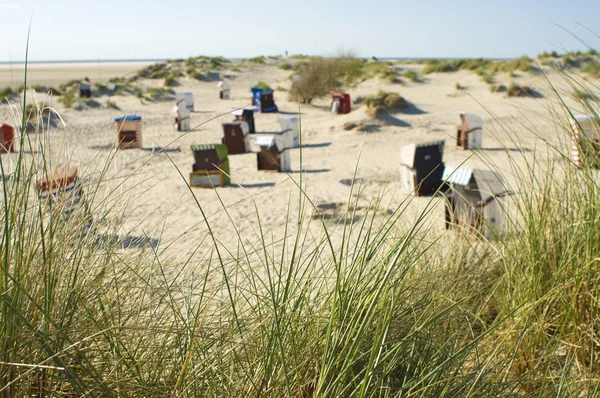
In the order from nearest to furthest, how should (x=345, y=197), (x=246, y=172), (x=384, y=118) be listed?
(x=345, y=197) → (x=246, y=172) → (x=384, y=118)

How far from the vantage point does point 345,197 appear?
8453 millimetres

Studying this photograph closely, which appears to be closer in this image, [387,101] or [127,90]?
[387,101]

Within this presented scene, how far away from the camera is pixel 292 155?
41.7 ft

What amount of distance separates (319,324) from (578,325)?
3.96 feet

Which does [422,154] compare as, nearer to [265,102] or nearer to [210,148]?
[210,148]

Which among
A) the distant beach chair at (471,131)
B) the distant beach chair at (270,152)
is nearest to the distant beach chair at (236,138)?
the distant beach chair at (270,152)

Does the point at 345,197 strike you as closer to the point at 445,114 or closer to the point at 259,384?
the point at 259,384

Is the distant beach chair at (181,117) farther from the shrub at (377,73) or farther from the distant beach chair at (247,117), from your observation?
the shrub at (377,73)

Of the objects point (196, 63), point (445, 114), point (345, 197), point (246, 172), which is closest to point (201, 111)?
point (445, 114)

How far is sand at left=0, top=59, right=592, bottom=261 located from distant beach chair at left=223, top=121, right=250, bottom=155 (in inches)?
13.1

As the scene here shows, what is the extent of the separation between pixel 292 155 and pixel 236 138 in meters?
1.38

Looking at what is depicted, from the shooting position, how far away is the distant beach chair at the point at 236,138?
12.3 metres

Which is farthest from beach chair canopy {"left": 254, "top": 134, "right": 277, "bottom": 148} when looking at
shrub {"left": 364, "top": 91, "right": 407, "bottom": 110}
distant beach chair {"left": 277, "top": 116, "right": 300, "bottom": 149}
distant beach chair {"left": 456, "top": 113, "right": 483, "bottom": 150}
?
shrub {"left": 364, "top": 91, "right": 407, "bottom": 110}

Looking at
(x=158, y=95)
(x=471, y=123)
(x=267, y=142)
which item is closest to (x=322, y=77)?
(x=158, y=95)
